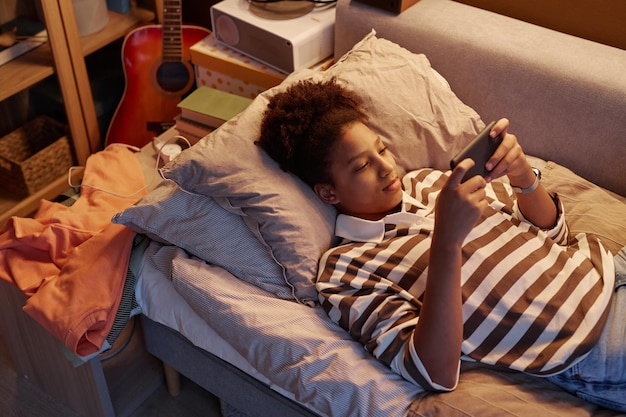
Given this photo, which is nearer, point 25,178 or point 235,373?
point 235,373

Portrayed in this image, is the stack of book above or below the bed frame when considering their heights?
above

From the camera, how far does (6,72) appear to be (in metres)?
1.91

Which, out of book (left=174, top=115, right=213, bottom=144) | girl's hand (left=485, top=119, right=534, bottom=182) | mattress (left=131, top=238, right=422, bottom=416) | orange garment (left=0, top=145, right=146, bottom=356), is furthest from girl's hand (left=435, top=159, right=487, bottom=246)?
book (left=174, top=115, right=213, bottom=144)

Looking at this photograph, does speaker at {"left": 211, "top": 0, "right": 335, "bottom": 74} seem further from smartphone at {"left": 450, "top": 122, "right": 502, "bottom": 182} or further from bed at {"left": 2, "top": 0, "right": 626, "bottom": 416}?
smartphone at {"left": 450, "top": 122, "right": 502, "bottom": 182}

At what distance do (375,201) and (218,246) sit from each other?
32cm

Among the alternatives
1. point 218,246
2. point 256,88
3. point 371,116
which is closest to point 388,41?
point 371,116

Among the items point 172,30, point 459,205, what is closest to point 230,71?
point 172,30

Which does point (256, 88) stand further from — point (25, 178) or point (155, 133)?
point (25, 178)

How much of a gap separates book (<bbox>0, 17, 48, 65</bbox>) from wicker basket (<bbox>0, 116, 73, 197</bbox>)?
0.71 ft

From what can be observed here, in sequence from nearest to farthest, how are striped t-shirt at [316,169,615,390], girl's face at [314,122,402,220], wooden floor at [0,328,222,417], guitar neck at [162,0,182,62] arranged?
striped t-shirt at [316,169,615,390], girl's face at [314,122,402,220], wooden floor at [0,328,222,417], guitar neck at [162,0,182,62]

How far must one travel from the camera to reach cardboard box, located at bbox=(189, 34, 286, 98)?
187cm

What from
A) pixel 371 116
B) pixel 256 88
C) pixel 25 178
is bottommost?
pixel 25 178

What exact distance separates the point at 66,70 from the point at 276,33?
661 mm

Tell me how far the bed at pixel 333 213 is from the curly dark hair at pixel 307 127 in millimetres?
34
